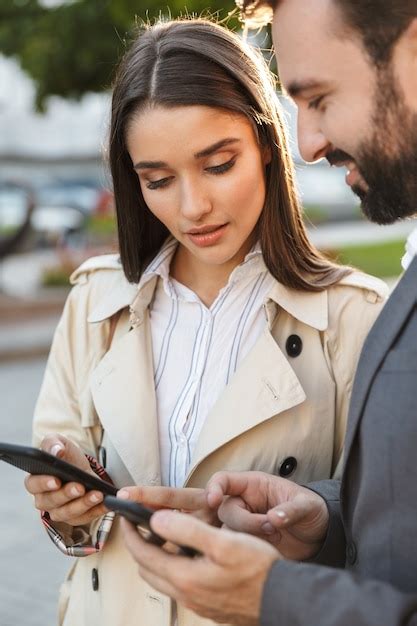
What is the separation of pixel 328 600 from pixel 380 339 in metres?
0.47

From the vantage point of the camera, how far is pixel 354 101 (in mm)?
1881

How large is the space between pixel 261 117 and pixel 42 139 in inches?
1332

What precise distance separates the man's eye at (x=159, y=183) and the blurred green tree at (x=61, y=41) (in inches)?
363

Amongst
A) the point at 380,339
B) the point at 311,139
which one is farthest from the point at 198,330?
the point at 380,339

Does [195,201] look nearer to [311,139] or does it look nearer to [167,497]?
[311,139]

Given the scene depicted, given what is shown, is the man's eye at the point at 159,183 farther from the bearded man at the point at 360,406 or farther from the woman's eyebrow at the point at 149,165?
the bearded man at the point at 360,406

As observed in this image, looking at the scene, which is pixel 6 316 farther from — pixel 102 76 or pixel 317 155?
pixel 317 155

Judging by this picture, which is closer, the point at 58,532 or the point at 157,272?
the point at 58,532

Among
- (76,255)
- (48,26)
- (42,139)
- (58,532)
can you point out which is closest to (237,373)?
(58,532)

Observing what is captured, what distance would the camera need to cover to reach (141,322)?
2.74 m

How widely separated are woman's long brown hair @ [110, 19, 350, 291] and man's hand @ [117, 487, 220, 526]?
2.01 feet

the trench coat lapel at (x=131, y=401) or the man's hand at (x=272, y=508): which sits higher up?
the trench coat lapel at (x=131, y=401)

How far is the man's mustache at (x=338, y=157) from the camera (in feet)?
6.52

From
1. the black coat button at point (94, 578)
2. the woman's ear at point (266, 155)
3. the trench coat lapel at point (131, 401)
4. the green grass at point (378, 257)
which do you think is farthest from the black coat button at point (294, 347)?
the green grass at point (378, 257)
